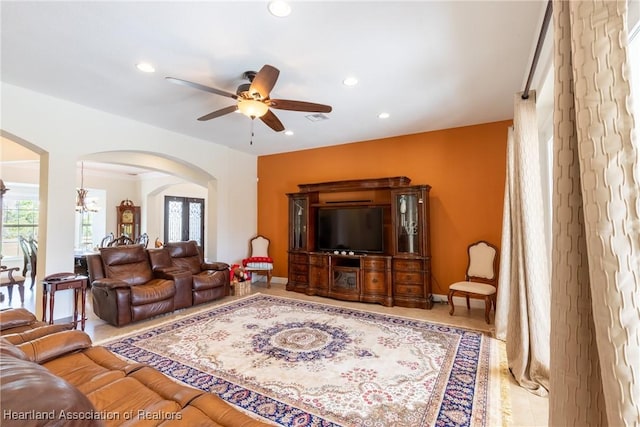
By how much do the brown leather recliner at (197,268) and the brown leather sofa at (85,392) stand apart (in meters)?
2.45

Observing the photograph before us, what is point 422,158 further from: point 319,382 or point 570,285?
point 570,285

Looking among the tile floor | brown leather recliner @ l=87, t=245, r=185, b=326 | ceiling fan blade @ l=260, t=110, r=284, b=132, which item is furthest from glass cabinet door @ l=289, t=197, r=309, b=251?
ceiling fan blade @ l=260, t=110, r=284, b=132

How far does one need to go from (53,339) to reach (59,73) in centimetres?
288

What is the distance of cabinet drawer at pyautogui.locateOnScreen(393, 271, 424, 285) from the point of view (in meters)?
4.50

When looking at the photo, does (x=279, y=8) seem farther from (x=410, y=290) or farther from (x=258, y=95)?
(x=410, y=290)

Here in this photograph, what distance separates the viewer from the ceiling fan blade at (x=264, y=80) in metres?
2.50

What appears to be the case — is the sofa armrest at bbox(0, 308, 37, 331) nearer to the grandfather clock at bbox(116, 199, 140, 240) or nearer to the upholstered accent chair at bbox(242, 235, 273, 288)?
the upholstered accent chair at bbox(242, 235, 273, 288)

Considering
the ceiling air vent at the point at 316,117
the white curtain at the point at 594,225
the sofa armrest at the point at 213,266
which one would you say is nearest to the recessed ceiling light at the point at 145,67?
the ceiling air vent at the point at 316,117

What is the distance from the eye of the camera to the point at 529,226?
8.23 feet

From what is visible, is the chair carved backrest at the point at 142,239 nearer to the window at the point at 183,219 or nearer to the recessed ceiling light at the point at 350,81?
the window at the point at 183,219

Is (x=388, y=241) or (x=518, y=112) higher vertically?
(x=518, y=112)

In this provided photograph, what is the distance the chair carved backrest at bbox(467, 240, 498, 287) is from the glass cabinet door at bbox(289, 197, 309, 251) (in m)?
2.85

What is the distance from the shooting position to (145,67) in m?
2.95

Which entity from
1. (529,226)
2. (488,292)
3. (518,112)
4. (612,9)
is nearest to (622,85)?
(612,9)
